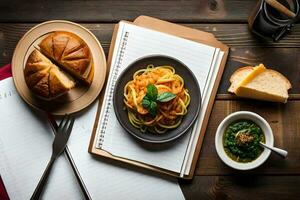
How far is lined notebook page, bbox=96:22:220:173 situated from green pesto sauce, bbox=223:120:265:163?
5.4 inches

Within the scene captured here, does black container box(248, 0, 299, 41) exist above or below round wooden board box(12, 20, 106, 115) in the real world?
below

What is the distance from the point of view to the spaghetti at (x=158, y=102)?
1459 millimetres

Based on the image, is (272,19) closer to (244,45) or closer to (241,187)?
(244,45)

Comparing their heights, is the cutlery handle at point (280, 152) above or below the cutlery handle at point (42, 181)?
below

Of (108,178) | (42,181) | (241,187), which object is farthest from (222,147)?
(42,181)

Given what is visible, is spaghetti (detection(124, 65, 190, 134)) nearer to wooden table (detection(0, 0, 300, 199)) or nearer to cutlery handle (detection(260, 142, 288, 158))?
wooden table (detection(0, 0, 300, 199))

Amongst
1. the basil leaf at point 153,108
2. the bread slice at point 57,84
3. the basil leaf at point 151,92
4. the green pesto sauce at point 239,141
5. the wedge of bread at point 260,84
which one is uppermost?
the bread slice at point 57,84

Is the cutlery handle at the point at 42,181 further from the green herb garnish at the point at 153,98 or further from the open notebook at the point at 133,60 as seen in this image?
the green herb garnish at the point at 153,98

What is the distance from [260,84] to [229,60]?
136 millimetres

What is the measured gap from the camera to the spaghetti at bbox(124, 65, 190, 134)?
1.46m

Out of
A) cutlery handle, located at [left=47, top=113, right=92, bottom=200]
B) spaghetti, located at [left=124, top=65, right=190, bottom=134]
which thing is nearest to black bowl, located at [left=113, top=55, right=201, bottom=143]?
spaghetti, located at [left=124, top=65, right=190, bottom=134]

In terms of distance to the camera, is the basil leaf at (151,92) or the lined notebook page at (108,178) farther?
the lined notebook page at (108,178)

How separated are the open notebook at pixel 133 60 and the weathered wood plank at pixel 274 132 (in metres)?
0.05

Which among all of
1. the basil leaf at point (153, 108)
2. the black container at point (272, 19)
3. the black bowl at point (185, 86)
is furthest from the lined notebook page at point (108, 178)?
the black container at point (272, 19)
